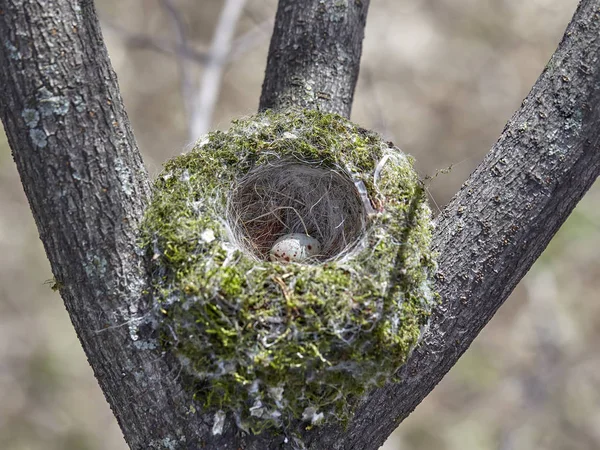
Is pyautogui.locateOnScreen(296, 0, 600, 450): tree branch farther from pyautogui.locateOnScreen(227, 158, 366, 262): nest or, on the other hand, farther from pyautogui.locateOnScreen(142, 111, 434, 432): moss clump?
pyautogui.locateOnScreen(227, 158, 366, 262): nest

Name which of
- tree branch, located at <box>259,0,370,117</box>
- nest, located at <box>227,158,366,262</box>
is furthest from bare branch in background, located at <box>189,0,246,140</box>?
tree branch, located at <box>259,0,370,117</box>

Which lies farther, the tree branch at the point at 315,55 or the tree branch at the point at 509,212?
the tree branch at the point at 315,55

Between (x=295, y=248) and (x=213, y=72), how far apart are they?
2.75m

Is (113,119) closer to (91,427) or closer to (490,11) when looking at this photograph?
(91,427)

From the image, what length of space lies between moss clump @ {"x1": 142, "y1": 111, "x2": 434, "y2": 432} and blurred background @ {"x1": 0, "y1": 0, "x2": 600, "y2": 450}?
277 cm

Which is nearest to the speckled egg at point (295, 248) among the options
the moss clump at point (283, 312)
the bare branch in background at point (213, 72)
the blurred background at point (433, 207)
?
the moss clump at point (283, 312)

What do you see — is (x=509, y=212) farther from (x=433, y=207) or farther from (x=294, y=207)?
(x=433, y=207)

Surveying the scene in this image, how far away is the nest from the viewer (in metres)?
2.60

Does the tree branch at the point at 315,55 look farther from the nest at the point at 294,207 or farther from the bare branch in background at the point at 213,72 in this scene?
the bare branch in background at the point at 213,72

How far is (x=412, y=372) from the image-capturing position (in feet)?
6.48

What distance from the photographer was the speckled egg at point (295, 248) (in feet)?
8.80

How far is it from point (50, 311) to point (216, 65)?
339cm

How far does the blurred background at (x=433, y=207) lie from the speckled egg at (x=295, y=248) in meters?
2.07

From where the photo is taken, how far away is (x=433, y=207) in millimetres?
6930
